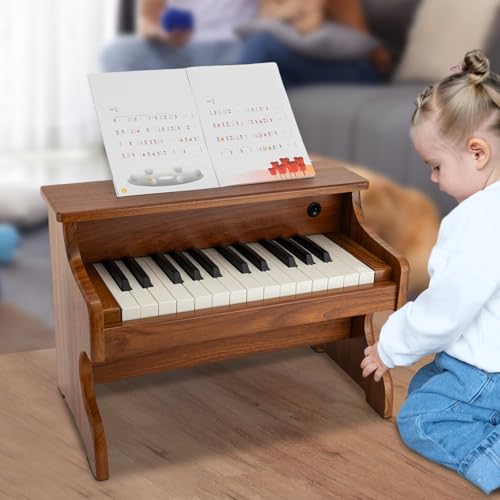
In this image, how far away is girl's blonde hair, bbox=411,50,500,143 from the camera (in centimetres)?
148

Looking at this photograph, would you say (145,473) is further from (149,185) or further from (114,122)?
(114,122)

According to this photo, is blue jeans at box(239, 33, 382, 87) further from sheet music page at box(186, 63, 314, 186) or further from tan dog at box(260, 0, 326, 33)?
sheet music page at box(186, 63, 314, 186)

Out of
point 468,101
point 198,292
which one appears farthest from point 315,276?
point 468,101

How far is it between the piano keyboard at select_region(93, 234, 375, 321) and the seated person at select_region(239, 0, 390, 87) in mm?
2608

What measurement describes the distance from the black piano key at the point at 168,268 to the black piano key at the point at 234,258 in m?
0.13

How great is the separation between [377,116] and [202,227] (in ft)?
7.08

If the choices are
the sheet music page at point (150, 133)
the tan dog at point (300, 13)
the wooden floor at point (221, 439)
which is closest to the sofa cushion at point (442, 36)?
the tan dog at point (300, 13)

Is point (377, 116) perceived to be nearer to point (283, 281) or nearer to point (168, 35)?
point (168, 35)

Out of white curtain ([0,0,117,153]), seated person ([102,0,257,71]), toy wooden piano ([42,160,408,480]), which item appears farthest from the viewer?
white curtain ([0,0,117,153])

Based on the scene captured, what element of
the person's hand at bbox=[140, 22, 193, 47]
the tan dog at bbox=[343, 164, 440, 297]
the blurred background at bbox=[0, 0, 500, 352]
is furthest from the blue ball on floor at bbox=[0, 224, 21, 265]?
the tan dog at bbox=[343, 164, 440, 297]

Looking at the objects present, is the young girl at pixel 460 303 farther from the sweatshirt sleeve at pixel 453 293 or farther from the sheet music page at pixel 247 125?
the sheet music page at pixel 247 125

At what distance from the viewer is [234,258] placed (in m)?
1.76

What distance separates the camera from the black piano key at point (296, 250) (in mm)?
1778

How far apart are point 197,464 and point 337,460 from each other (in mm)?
283
